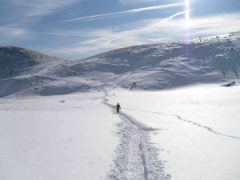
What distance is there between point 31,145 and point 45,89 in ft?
212

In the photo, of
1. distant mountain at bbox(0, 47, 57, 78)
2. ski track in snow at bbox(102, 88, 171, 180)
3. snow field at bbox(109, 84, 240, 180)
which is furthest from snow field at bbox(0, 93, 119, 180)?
distant mountain at bbox(0, 47, 57, 78)

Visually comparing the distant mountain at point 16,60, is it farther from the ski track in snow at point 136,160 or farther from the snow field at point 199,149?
the ski track in snow at point 136,160

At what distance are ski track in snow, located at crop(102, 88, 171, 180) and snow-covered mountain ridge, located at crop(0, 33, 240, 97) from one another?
58.4 meters

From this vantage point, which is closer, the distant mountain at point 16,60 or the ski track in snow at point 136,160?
the ski track in snow at point 136,160

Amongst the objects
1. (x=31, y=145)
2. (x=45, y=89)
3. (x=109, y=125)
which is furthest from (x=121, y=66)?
(x=31, y=145)

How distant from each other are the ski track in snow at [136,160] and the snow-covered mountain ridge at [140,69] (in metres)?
58.4

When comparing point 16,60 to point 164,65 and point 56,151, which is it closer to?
point 164,65

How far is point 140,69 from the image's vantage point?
90562mm

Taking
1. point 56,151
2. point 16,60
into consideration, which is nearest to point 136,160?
point 56,151

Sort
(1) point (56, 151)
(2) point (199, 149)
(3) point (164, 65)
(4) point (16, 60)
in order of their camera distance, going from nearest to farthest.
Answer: (1) point (56, 151) → (2) point (199, 149) → (3) point (164, 65) → (4) point (16, 60)

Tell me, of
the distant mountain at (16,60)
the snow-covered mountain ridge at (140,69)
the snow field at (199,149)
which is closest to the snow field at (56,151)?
the snow field at (199,149)

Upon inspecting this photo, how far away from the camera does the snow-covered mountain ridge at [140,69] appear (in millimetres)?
79688

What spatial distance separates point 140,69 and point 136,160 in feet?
258

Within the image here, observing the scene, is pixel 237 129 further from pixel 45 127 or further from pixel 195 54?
pixel 195 54
